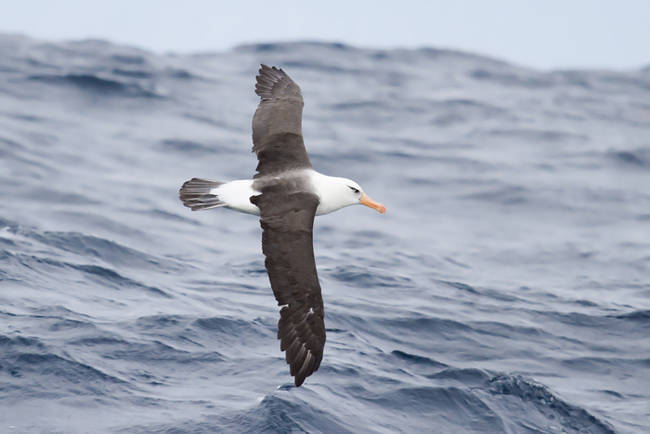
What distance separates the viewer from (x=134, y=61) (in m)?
24.9

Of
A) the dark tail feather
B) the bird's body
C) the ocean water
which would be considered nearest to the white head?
the bird's body

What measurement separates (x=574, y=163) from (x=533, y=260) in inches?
263

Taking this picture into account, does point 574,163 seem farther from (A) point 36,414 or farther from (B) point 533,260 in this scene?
(A) point 36,414

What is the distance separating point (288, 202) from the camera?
27.3ft

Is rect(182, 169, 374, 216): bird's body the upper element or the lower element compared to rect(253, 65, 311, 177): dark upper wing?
lower

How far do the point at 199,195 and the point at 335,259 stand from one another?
506 cm

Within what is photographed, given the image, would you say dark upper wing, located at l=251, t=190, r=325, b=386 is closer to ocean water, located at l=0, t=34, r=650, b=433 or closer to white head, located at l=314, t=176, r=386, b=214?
ocean water, located at l=0, t=34, r=650, b=433

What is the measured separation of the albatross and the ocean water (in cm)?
80

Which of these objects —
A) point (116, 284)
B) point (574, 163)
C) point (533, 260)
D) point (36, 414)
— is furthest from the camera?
point (574, 163)

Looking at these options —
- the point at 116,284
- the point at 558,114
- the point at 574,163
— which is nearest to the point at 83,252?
the point at 116,284

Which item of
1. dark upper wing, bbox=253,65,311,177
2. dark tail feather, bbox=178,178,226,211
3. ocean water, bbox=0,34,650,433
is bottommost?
ocean water, bbox=0,34,650,433

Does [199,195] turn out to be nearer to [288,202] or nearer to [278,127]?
[288,202]

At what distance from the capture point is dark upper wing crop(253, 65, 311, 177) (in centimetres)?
905

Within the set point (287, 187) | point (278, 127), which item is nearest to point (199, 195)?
point (287, 187)
